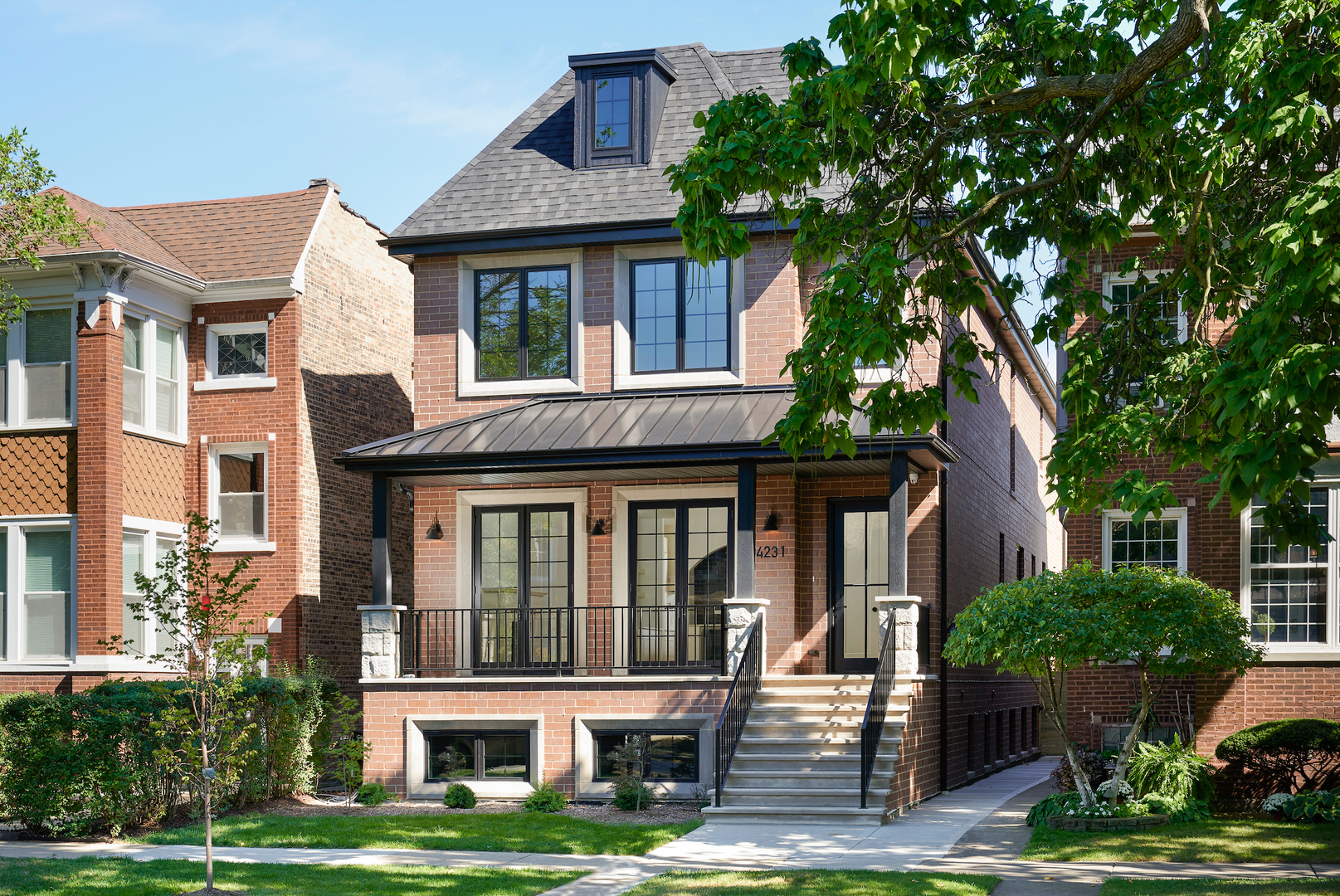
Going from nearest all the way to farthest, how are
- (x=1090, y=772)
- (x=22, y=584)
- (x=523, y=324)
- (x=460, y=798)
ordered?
(x=1090, y=772) → (x=460, y=798) → (x=523, y=324) → (x=22, y=584)

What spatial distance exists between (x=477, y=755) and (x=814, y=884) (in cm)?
713

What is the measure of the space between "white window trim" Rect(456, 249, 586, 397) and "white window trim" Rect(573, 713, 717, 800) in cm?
458

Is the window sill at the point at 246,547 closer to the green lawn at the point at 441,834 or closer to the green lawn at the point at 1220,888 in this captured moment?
the green lawn at the point at 441,834

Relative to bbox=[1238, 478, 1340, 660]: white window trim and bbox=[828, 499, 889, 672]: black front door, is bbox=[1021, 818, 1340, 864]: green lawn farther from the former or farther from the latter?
bbox=[828, 499, 889, 672]: black front door

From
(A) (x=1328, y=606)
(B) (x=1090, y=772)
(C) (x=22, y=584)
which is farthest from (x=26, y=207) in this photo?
(A) (x=1328, y=606)

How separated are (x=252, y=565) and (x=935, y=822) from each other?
11354 millimetres

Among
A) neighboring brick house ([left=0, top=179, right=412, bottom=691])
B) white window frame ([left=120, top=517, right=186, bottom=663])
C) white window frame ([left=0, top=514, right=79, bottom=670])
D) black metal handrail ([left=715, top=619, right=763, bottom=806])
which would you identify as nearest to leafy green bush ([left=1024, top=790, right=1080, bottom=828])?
black metal handrail ([left=715, top=619, right=763, bottom=806])

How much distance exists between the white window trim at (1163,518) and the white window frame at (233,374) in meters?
12.1

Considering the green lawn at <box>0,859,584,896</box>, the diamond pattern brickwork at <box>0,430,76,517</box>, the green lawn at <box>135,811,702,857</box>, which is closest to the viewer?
the green lawn at <box>0,859,584,896</box>

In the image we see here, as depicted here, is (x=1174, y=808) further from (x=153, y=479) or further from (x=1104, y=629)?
(x=153, y=479)

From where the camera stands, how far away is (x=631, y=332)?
1828 centimetres

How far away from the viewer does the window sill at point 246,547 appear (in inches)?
799

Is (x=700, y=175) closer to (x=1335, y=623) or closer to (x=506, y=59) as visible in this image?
(x=506, y=59)

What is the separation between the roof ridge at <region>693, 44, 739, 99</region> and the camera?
19.7 metres
